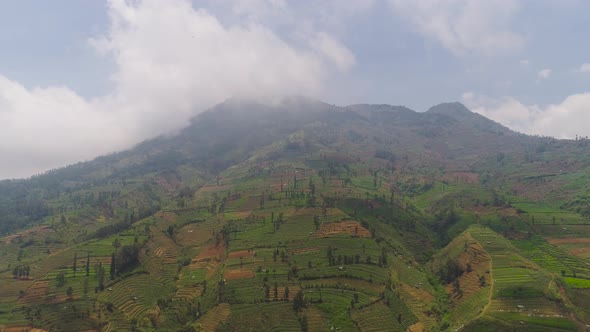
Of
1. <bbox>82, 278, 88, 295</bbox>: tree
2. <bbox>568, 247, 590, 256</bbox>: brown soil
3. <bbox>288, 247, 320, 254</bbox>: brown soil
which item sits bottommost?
<bbox>82, 278, 88, 295</bbox>: tree

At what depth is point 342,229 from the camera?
125125mm

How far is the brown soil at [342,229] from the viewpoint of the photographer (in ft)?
402

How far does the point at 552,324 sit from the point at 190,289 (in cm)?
7881

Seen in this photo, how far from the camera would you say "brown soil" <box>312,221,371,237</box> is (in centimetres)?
12262

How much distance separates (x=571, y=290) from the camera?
9219cm

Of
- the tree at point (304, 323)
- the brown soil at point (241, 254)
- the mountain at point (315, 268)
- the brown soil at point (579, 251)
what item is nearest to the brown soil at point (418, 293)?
the mountain at point (315, 268)

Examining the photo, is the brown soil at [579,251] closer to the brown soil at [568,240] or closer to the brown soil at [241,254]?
the brown soil at [568,240]

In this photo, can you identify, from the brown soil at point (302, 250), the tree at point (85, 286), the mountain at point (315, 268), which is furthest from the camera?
the brown soil at point (302, 250)

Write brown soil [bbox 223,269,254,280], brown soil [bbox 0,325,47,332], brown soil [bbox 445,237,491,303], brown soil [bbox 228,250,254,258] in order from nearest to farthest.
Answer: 1. brown soil [bbox 0,325,47,332]
2. brown soil [bbox 445,237,491,303]
3. brown soil [bbox 223,269,254,280]
4. brown soil [bbox 228,250,254,258]

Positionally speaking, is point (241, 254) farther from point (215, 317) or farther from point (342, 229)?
point (342, 229)

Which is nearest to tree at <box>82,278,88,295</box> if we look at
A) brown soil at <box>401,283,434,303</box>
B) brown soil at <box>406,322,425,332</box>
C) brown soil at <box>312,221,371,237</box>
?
brown soil at <box>312,221,371,237</box>

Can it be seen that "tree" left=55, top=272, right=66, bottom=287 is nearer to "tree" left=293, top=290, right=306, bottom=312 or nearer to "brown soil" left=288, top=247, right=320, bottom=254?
"brown soil" left=288, top=247, right=320, bottom=254

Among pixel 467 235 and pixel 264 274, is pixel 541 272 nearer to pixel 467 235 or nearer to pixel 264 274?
pixel 467 235

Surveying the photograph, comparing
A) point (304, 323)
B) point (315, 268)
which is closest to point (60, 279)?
point (315, 268)
